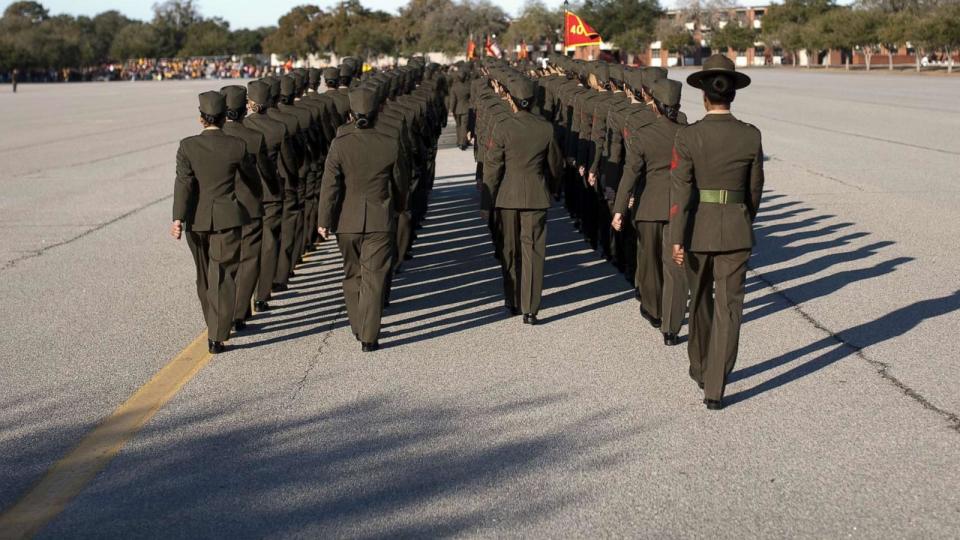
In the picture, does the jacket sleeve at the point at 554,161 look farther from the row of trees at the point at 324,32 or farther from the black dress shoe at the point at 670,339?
the row of trees at the point at 324,32

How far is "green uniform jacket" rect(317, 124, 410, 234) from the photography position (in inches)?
315

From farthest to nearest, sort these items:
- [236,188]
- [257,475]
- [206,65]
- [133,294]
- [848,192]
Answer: [206,65], [848,192], [133,294], [236,188], [257,475]

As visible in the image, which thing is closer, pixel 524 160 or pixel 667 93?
pixel 667 93

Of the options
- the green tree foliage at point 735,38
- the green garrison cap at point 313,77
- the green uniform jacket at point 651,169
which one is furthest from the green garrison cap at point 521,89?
the green tree foliage at point 735,38

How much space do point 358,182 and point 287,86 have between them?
282cm

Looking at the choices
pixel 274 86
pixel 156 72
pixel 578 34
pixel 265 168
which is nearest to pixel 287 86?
pixel 274 86

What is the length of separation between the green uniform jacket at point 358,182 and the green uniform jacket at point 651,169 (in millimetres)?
1661

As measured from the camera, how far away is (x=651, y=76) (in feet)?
29.6

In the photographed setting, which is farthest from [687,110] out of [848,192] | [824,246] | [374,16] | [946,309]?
[374,16]

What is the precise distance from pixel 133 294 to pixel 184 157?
100 inches

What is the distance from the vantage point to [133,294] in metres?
10.1

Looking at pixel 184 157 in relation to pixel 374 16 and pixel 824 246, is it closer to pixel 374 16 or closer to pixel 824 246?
pixel 824 246

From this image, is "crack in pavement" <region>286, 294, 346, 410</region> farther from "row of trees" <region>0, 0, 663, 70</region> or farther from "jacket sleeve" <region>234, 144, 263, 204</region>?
"row of trees" <region>0, 0, 663, 70</region>

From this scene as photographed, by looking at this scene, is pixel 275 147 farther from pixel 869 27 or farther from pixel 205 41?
pixel 205 41
